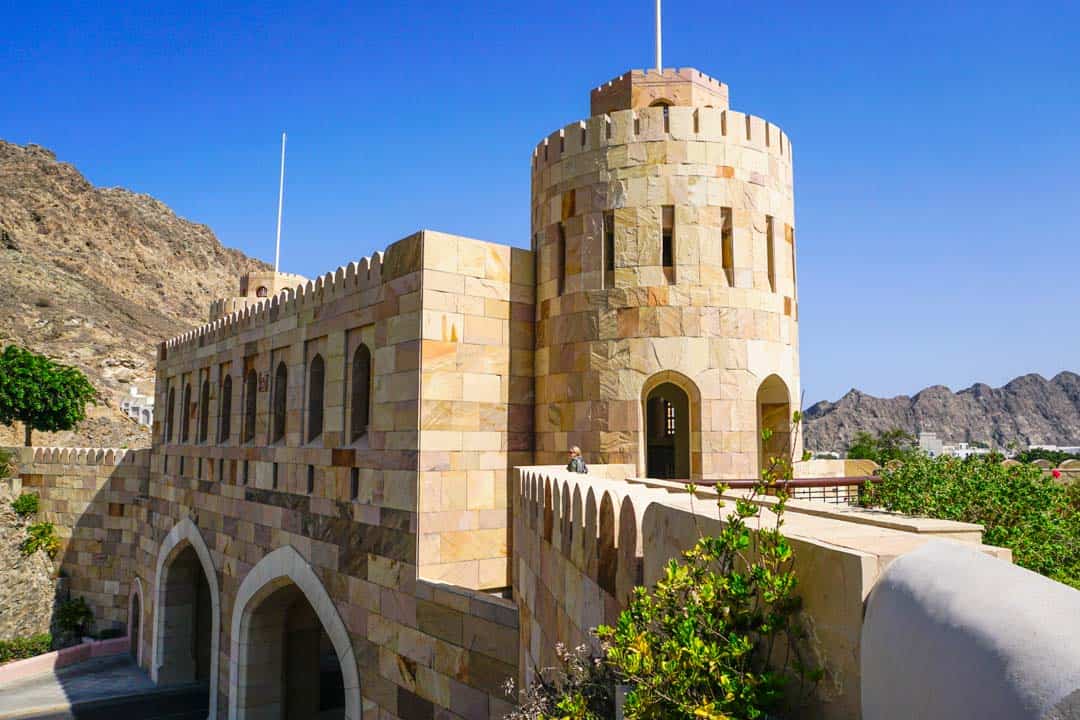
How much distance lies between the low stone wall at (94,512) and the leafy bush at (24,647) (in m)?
1.66

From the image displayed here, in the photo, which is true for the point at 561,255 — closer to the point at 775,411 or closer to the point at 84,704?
the point at 775,411

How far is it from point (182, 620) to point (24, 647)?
870 cm

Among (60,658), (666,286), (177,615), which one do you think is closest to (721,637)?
(666,286)

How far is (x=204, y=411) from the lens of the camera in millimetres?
21031

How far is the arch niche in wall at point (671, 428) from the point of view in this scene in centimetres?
1223

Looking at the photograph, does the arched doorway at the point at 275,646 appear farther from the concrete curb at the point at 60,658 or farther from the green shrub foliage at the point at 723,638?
the green shrub foliage at the point at 723,638

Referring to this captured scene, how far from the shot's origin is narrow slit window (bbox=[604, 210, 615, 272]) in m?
12.8

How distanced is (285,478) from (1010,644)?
51.0 feet

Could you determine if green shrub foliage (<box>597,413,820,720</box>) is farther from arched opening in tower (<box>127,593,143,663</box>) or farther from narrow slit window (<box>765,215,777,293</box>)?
arched opening in tower (<box>127,593,143,663</box>)

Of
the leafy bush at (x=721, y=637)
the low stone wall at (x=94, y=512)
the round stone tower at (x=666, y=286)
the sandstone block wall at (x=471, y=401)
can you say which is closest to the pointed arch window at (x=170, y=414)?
the low stone wall at (x=94, y=512)

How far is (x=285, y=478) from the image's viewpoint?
1559 cm

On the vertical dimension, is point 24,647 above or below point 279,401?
below

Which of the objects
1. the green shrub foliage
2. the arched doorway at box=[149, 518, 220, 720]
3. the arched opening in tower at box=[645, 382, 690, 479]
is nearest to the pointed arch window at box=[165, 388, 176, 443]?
the arched doorway at box=[149, 518, 220, 720]

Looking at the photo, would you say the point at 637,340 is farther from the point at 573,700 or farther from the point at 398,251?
the point at 573,700
